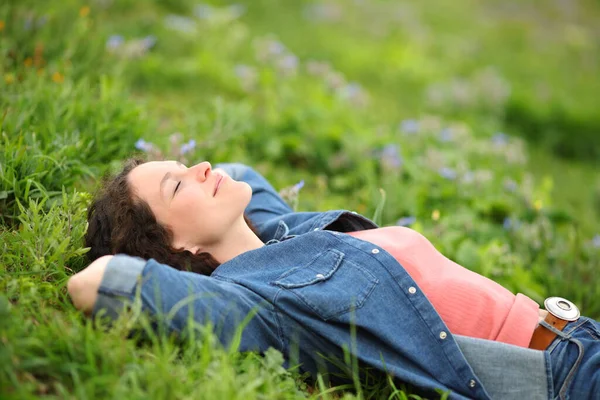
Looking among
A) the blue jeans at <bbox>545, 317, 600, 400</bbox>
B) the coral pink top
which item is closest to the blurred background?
the coral pink top

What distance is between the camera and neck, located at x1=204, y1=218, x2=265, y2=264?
2.42 metres

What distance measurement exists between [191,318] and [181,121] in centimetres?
244

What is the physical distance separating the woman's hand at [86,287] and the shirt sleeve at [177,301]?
25 mm

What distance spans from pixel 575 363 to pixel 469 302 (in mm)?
392

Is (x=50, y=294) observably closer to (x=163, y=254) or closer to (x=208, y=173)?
(x=163, y=254)

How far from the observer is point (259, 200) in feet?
9.81

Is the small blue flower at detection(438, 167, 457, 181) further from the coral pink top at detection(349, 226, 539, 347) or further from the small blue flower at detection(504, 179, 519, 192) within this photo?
the coral pink top at detection(349, 226, 539, 347)

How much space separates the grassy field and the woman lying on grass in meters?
0.11

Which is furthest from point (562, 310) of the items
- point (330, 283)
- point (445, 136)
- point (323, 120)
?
point (445, 136)

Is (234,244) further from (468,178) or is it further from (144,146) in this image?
(468,178)

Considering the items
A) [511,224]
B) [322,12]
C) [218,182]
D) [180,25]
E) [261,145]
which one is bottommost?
[511,224]

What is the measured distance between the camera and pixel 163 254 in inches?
91.4

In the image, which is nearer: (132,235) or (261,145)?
(132,235)

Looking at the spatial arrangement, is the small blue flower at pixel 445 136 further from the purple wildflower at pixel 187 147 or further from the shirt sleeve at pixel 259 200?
the purple wildflower at pixel 187 147
